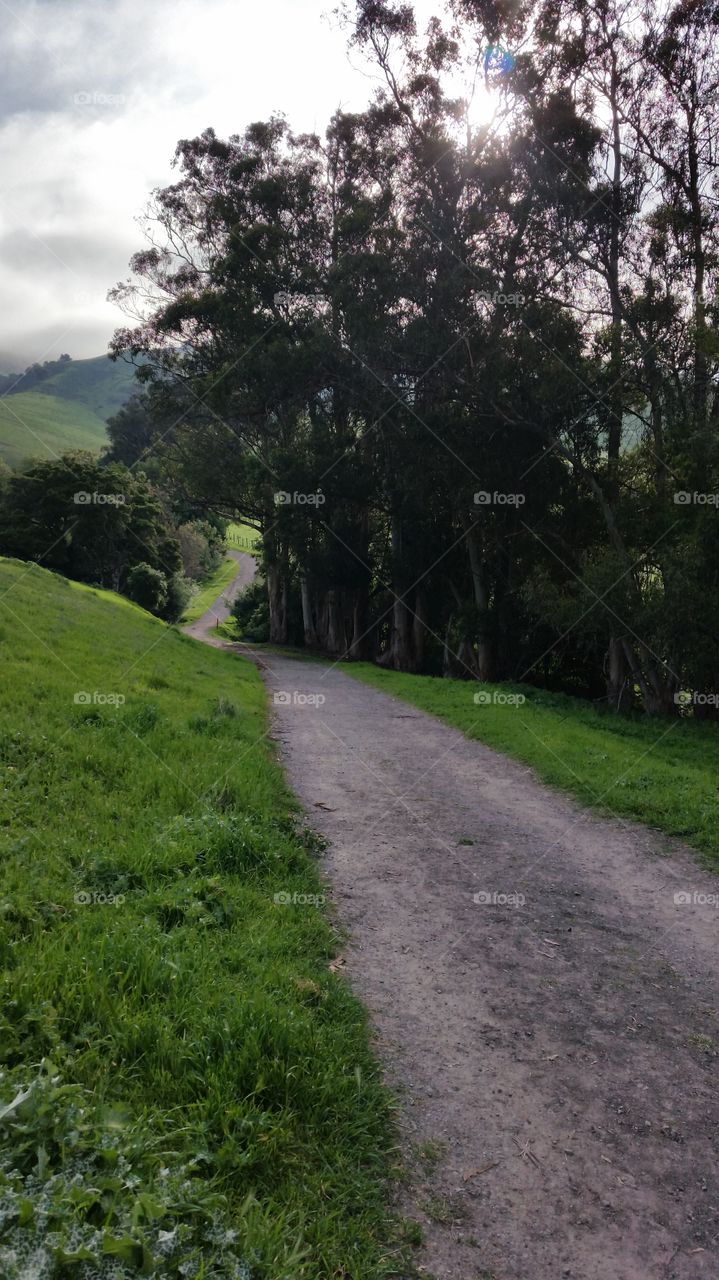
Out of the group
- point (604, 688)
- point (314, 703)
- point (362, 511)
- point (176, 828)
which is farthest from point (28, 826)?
point (362, 511)

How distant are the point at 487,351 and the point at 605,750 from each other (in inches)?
569

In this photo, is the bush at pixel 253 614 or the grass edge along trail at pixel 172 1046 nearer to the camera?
the grass edge along trail at pixel 172 1046

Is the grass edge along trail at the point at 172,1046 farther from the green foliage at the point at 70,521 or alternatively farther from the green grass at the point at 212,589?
the green grass at the point at 212,589

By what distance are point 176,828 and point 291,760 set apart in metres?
5.17

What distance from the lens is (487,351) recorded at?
2259cm

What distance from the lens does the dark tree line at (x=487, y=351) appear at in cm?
2033

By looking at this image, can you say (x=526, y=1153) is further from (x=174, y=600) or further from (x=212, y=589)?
(x=212, y=589)

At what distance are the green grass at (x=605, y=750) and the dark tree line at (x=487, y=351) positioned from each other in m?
2.75

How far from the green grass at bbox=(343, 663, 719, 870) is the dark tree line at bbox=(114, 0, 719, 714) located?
2753 mm

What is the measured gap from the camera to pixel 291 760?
11.9m

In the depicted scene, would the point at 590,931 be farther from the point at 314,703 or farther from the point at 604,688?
the point at 604,688

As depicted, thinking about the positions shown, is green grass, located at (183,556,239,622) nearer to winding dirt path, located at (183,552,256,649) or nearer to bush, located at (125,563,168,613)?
winding dirt path, located at (183,552,256,649)

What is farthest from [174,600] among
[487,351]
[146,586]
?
[487,351]

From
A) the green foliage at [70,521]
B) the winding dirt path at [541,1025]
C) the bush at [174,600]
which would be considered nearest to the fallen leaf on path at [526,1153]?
the winding dirt path at [541,1025]
